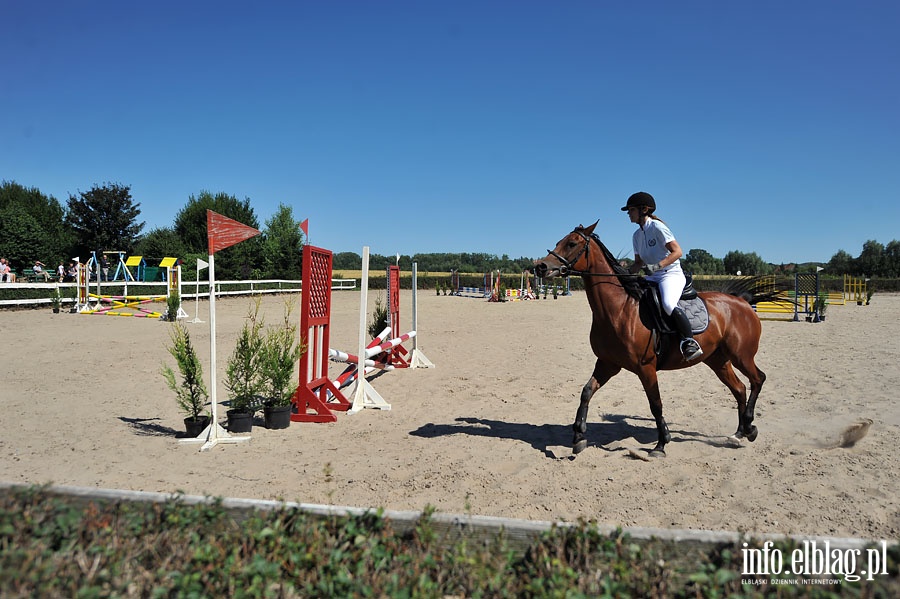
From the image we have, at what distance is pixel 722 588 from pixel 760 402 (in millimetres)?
5822

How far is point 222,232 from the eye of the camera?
575 cm

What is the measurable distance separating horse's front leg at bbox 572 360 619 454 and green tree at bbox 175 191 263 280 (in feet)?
160

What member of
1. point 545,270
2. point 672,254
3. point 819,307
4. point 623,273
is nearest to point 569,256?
point 545,270

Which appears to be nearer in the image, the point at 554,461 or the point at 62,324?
the point at 554,461

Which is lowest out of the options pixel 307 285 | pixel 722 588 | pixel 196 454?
pixel 196 454

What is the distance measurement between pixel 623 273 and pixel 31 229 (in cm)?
4870

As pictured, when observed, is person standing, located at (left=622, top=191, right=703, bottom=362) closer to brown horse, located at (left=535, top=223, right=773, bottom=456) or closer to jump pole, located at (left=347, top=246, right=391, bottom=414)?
brown horse, located at (left=535, top=223, right=773, bottom=456)

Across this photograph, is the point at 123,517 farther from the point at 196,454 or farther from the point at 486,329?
the point at 486,329

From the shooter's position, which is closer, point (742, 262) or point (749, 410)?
point (749, 410)

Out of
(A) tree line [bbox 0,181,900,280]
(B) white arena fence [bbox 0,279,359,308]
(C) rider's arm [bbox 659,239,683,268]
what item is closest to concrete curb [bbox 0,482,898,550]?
(C) rider's arm [bbox 659,239,683,268]

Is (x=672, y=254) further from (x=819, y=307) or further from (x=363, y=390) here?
(x=819, y=307)

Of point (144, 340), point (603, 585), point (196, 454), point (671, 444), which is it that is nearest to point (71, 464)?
point (196, 454)

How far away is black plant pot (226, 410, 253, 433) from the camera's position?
600cm

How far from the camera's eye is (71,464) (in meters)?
4.92
